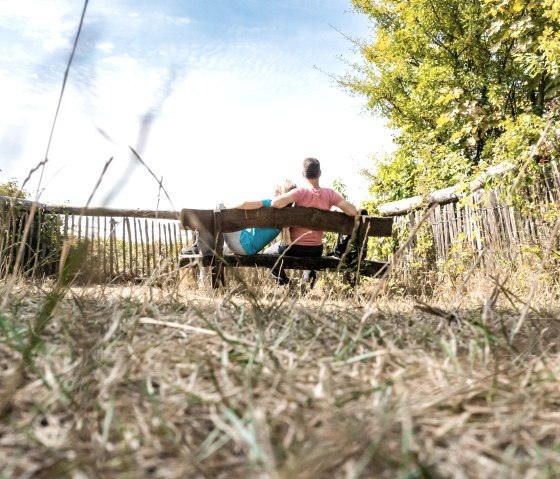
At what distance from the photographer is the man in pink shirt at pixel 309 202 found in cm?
509

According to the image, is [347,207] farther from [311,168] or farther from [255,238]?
[255,238]

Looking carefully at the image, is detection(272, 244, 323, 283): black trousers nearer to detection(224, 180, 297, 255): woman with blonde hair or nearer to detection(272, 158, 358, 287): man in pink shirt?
detection(272, 158, 358, 287): man in pink shirt

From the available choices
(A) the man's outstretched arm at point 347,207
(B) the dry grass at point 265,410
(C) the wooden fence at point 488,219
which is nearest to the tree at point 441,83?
(C) the wooden fence at point 488,219

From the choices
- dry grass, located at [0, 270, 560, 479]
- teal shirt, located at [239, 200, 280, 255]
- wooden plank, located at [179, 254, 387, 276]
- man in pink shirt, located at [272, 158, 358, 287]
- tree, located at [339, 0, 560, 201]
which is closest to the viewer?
dry grass, located at [0, 270, 560, 479]

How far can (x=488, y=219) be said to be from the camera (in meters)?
6.50

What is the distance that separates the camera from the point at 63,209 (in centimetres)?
927

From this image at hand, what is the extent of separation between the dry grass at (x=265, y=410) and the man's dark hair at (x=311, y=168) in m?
4.38

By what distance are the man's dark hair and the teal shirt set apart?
479 mm

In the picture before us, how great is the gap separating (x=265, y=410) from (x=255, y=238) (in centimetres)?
458

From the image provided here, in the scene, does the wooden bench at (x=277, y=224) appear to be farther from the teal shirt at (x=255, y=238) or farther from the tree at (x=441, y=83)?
the tree at (x=441, y=83)

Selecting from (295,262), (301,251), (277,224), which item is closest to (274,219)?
(277,224)

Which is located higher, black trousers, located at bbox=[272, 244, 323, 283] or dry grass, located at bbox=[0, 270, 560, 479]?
black trousers, located at bbox=[272, 244, 323, 283]

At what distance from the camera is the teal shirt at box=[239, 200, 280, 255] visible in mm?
5289

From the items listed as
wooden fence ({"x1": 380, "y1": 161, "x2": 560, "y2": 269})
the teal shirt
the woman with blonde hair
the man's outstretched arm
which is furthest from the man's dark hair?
wooden fence ({"x1": 380, "y1": 161, "x2": 560, "y2": 269})
